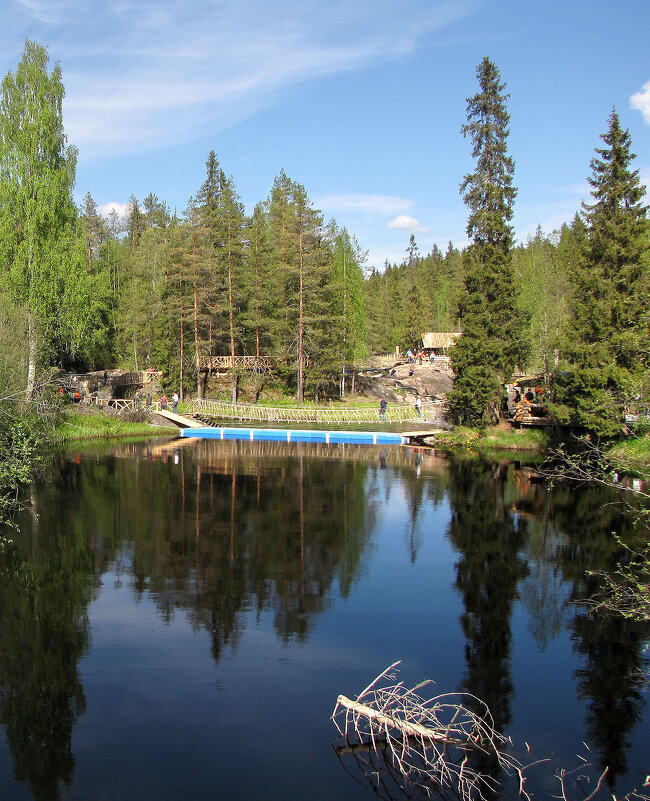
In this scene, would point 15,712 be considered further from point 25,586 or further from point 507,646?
point 507,646

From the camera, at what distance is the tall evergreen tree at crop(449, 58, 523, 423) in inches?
1358

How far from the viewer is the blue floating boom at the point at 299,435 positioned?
37.0m

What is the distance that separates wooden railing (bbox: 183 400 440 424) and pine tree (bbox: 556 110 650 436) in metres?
14.5

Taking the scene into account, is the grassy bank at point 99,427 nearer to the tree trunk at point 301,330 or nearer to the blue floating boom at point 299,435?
the blue floating boom at point 299,435

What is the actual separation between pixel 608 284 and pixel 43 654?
25.3 metres

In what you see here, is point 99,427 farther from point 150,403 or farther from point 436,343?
point 436,343

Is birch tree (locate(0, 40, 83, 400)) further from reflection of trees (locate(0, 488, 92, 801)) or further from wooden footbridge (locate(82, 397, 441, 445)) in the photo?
reflection of trees (locate(0, 488, 92, 801))

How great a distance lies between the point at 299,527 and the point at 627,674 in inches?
402

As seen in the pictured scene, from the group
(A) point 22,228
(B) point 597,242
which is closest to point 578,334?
(B) point 597,242

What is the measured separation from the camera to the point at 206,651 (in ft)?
38.3

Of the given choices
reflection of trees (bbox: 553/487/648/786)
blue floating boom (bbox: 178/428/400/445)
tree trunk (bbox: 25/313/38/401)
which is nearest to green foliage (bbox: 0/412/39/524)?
tree trunk (bbox: 25/313/38/401)

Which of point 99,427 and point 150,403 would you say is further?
point 150,403

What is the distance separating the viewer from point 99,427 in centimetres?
3753

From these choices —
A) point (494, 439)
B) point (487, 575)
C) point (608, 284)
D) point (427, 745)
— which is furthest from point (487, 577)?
point (494, 439)
